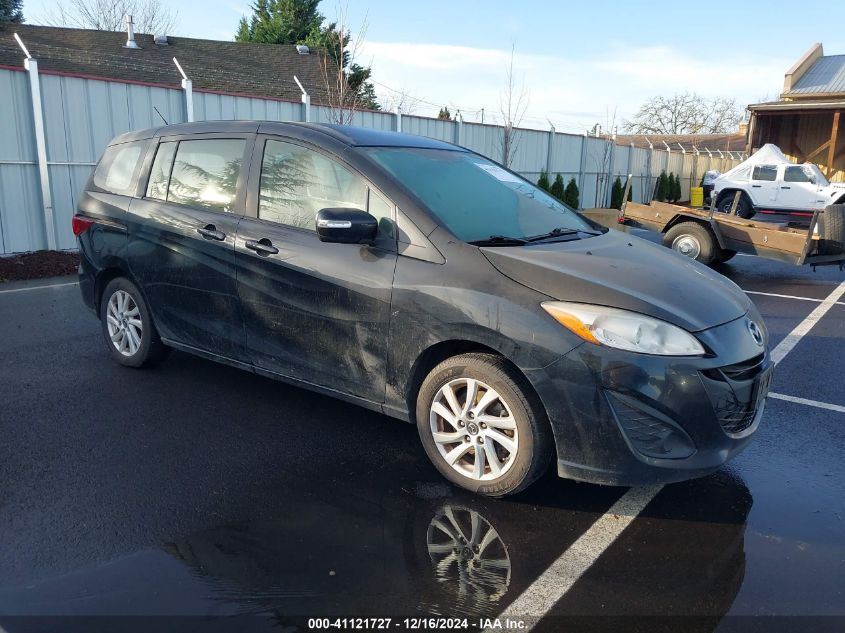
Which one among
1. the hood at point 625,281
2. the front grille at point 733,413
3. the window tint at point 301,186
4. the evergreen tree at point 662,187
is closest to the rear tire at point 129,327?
the window tint at point 301,186

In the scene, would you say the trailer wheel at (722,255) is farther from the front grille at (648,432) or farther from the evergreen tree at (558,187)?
the evergreen tree at (558,187)

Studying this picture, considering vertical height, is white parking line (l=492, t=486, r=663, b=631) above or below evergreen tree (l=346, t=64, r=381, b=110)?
below

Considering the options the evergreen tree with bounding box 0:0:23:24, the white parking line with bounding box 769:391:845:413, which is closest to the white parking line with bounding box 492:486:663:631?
the white parking line with bounding box 769:391:845:413

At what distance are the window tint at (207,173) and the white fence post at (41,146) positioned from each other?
23.9 feet

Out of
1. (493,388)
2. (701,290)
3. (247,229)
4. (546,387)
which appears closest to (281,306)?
(247,229)

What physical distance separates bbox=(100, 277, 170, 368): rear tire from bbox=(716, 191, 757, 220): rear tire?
17.1m

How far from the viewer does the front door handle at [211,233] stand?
4.23 m

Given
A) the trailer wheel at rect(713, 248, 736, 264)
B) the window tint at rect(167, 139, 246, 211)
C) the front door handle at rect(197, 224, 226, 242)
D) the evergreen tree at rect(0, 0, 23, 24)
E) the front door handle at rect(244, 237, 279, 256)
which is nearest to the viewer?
the front door handle at rect(244, 237, 279, 256)

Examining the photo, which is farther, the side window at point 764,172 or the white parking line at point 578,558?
the side window at point 764,172

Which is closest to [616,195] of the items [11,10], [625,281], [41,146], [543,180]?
[543,180]

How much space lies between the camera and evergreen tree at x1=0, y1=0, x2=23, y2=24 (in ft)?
115

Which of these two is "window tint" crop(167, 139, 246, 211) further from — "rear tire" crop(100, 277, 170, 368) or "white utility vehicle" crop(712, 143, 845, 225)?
"white utility vehicle" crop(712, 143, 845, 225)

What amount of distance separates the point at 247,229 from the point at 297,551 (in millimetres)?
2028

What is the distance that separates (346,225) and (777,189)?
19.7m
